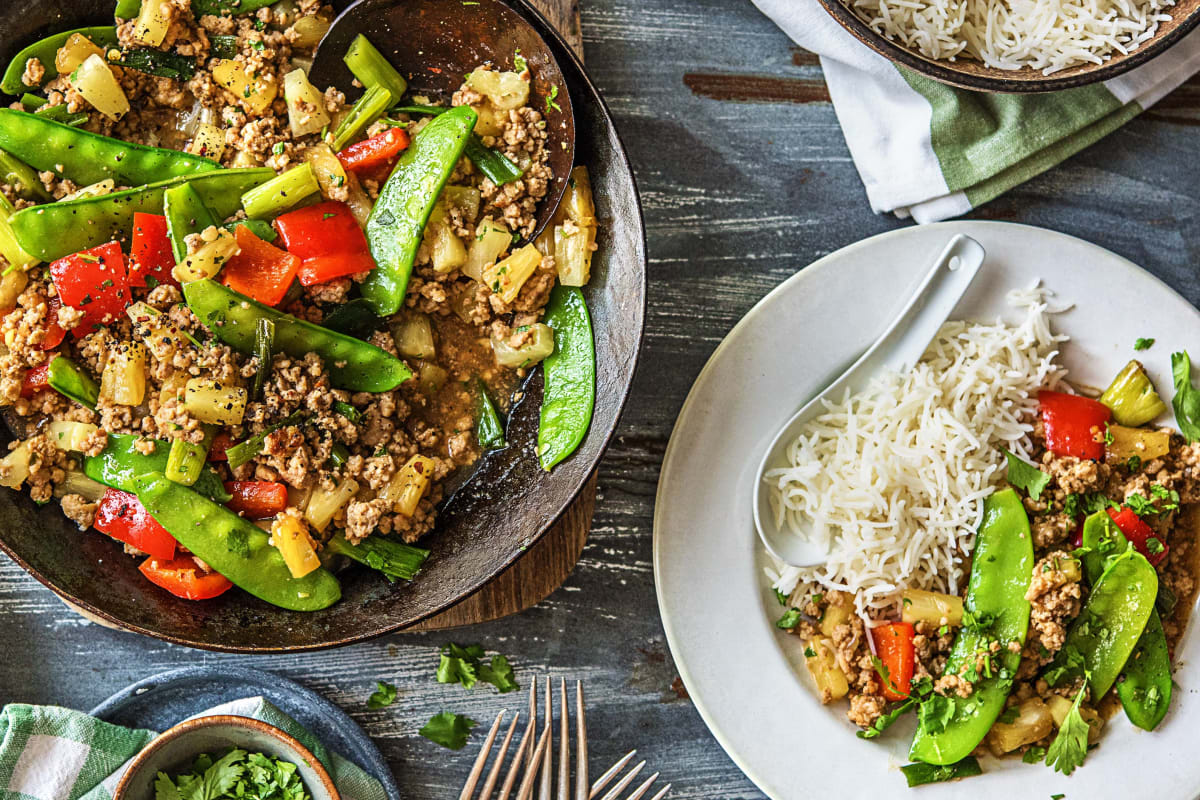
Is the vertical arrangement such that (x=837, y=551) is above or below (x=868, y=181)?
below

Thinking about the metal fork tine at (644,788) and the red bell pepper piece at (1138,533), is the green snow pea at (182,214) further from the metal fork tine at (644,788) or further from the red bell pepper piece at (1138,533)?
the red bell pepper piece at (1138,533)

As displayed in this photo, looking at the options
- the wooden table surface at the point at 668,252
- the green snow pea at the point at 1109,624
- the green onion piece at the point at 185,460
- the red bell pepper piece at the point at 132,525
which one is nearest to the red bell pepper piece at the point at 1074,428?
the green snow pea at the point at 1109,624

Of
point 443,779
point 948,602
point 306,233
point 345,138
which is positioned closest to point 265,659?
point 443,779

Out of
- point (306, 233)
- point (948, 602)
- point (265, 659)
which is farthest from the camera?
point (265, 659)

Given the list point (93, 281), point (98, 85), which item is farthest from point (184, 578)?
point (98, 85)

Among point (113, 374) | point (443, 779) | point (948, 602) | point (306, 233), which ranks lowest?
point (443, 779)

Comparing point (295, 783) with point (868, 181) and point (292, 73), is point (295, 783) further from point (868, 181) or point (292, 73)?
point (868, 181)

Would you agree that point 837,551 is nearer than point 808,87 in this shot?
Yes
